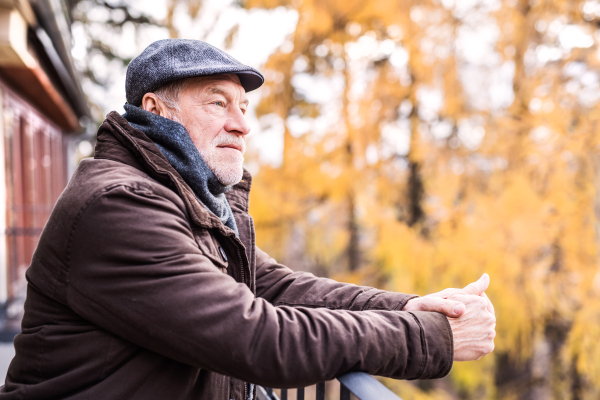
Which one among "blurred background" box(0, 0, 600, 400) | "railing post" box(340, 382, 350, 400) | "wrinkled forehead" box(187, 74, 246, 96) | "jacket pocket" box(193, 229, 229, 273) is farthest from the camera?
"blurred background" box(0, 0, 600, 400)

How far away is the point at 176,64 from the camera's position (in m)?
1.38

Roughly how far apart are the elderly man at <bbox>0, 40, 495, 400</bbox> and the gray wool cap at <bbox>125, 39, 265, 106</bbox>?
0.01 meters

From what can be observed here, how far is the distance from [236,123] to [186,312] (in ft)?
2.42

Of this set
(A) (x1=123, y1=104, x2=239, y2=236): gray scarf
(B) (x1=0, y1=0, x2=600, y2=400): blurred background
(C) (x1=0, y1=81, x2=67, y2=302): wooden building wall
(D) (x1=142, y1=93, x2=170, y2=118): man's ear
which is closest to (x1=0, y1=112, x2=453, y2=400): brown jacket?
(A) (x1=123, y1=104, x2=239, y2=236): gray scarf

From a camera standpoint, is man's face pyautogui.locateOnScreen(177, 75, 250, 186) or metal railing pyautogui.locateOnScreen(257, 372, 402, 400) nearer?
metal railing pyautogui.locateOnScreen(257, 372, 402, 400)

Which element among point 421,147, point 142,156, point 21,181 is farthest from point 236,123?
point 21,181

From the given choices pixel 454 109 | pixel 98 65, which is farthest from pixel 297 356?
pixel 98 65

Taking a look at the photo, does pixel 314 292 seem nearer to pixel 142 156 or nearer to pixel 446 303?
pixel 446 303

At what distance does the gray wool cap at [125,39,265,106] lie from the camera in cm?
137

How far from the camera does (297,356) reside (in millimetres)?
999

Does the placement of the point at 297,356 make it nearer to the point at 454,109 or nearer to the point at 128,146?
the point at 128,146

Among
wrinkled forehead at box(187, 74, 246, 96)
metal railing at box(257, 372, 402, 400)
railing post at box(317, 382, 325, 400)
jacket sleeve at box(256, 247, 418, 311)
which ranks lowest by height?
railing post at box(317, 382, 325, 400)

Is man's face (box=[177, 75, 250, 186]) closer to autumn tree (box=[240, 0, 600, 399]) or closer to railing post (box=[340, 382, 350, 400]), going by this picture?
railing post (box=[340, 382, 350, 400])

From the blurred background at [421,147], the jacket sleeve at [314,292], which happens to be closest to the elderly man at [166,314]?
the jacket sleeve at [314,292]
